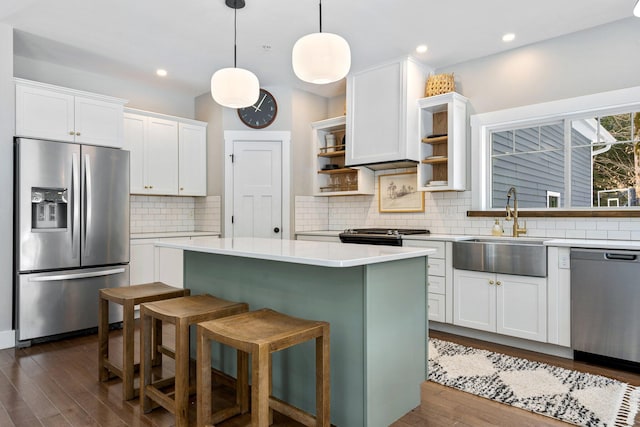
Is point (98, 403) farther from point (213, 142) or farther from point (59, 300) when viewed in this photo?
point (213, 142)

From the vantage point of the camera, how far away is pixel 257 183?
514cm

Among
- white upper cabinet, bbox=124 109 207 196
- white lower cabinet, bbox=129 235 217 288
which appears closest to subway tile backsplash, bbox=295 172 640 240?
white upper cabinet, bbox=124 109 207 196

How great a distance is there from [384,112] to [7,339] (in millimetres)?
4075

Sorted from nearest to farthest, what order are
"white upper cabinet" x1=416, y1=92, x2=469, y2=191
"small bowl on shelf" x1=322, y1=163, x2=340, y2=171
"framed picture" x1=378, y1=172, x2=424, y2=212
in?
"white upper cabinet" x1=416, y1=92, x2=469, y2=191
"framed picture" x1=378, y1=172, x2=424, y2=212
"small bowl on shelf" x1=322, y1=163, x2=340, y2=171

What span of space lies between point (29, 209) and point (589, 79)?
499cm

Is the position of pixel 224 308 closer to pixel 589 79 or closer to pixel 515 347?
pixel 515 347

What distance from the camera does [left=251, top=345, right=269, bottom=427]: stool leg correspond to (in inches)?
63.2

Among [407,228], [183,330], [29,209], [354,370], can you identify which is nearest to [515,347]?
[407,228]

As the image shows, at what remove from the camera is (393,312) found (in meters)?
2.13

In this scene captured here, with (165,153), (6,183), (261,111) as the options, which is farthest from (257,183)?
(6,183)

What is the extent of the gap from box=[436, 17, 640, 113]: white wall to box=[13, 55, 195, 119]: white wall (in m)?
3.49

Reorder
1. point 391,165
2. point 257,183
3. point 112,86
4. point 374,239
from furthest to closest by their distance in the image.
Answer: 1. point 257,183
2. point 112,86
3. point 391,165
4. point 374,239

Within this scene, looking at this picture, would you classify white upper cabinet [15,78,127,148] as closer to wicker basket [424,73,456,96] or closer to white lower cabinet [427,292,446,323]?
wicker basket [424,73,456,96]

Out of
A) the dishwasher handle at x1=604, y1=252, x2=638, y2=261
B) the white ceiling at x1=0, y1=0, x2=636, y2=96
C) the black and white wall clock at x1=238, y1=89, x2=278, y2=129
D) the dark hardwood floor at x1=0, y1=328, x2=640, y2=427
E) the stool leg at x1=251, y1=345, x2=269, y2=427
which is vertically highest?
the white ceiling at x1=0, y1=0, x2=636, y2=96
